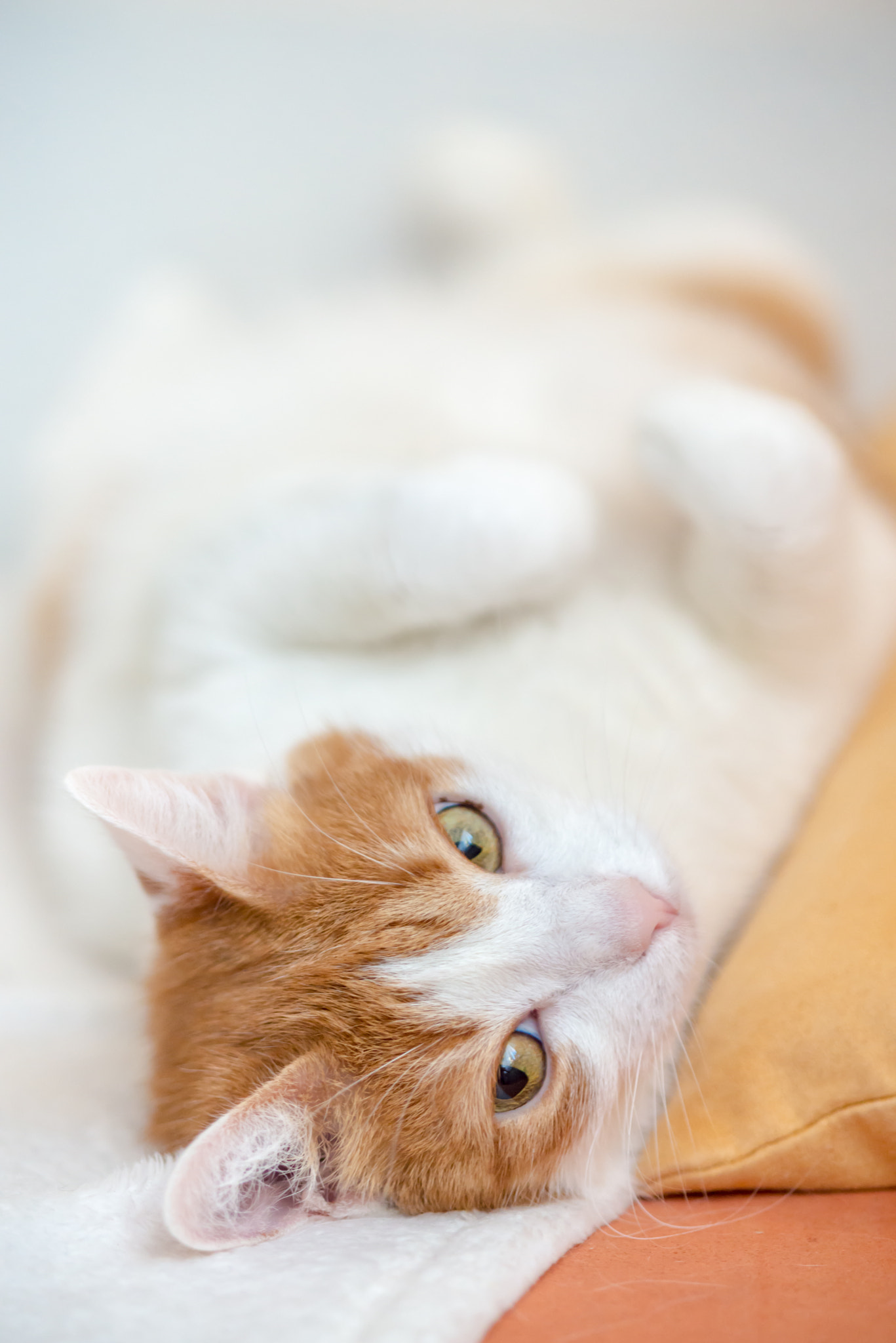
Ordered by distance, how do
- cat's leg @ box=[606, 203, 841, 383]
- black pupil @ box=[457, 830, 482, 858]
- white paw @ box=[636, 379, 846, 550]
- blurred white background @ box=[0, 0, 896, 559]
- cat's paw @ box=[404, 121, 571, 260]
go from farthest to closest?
cat's paw @ box=[404, 121, 571, 260], blurred white background @ box=[0, 0, 896, 559], cat's leg @ box=[606, 203, 841, 383], white paw @ box=[636, 379, 846, 550], black pupil @ box=[457, 830, 482, 858]

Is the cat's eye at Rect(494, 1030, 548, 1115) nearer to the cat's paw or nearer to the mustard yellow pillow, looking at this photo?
the mustard yellow pillow

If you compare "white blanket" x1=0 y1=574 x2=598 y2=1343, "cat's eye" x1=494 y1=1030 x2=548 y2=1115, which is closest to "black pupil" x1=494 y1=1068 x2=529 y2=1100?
"cat's eye" x1=494 y1=1030 x2=548 y2=1115

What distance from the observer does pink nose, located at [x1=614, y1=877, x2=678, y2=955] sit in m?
1.07

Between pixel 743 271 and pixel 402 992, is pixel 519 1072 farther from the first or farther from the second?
pixel 743 271

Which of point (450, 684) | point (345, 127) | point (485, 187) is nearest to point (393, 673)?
point (450, 684)

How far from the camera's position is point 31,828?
5.32 ft

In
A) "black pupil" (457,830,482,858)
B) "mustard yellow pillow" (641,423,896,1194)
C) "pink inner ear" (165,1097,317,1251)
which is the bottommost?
"mustard yellow pillow" (641,423,896,1194)

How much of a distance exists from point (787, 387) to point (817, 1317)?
4.99ft

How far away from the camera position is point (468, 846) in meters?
1.17

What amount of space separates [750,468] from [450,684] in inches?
21.3

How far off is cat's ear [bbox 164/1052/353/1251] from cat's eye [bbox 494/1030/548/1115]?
0.62ft

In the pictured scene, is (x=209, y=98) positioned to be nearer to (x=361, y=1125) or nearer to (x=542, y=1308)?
(x=361, y=1125)

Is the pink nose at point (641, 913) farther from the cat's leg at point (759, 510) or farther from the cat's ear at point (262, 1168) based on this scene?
the cat's leg at point (759, 510)

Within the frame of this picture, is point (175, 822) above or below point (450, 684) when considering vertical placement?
below
